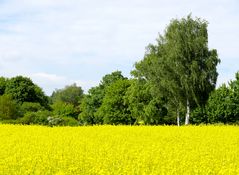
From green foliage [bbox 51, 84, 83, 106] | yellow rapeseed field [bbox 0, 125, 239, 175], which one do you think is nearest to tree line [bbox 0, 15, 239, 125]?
yellow rapeseed field [bbox 0, 125, 239, 175]

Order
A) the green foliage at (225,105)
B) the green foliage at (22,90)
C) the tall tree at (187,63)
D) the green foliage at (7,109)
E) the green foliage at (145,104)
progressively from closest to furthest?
the tall tree at (187,63), the green foliage at (7,109), the green foliage at (145,104), the green foliage at (225,105), the green foliage at (22,90)

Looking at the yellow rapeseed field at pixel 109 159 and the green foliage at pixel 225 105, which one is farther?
the green foliage at pixel 225 105

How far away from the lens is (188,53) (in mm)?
48469

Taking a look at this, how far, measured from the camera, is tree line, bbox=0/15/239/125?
1912 inches

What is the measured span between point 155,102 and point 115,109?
12.9 m

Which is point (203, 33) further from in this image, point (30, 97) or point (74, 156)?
point (30, 97)

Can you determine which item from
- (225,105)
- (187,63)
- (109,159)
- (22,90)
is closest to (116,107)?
(225,105)

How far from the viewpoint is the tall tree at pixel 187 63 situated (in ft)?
159

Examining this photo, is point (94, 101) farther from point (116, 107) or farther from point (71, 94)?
point (71, 94)

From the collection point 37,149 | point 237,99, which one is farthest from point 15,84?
point 37,149

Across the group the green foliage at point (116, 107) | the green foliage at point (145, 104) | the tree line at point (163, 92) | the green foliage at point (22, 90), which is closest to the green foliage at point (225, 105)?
the tree line at point (163, 92)

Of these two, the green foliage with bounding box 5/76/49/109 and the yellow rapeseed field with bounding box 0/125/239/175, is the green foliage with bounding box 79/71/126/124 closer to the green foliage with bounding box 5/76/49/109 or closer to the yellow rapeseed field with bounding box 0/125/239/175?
the green foliage with bounding box 5/76/49/109

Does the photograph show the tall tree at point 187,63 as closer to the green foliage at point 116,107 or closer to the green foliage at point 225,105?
the green foliage at point 225,105

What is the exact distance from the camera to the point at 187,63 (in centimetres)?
4856
